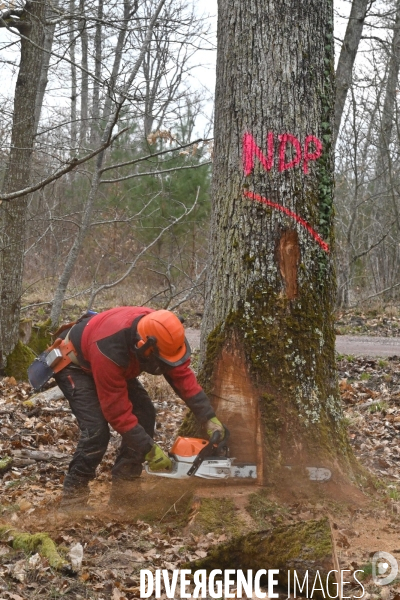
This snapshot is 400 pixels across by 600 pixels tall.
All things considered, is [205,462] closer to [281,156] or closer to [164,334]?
[164,334]

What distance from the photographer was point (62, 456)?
560 cm

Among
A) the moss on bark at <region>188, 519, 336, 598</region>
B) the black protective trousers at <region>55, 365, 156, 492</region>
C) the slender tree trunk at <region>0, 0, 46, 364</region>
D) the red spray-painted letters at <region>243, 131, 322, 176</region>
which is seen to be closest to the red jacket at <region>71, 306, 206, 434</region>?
the black protective trousers at <region>55, 365, 156, 492</region>

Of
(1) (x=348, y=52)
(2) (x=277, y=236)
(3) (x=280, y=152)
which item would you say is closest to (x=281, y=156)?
(3) (x=280, y=152)

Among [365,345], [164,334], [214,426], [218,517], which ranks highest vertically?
[164,334]

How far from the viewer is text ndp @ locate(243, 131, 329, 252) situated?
4.31m

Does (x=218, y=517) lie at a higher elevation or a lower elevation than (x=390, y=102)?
lower

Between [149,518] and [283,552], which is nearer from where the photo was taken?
[283,552]

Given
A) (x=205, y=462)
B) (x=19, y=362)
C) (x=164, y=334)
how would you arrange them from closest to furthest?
(x=164, y=334)
(x=205, y=462)
(x=19, y=362)

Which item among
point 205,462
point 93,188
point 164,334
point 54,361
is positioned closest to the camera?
point 164,334

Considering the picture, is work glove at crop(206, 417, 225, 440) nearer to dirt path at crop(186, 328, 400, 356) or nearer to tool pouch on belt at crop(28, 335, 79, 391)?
tool pouch on belt at crop(28, 335, 79, 391)

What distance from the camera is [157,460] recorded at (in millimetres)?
4320

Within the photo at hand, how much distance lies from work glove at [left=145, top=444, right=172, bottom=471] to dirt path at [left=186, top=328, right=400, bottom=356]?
6.28 metres

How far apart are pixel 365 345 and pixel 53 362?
→ 755 cm

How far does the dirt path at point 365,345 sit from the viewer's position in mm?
10273
